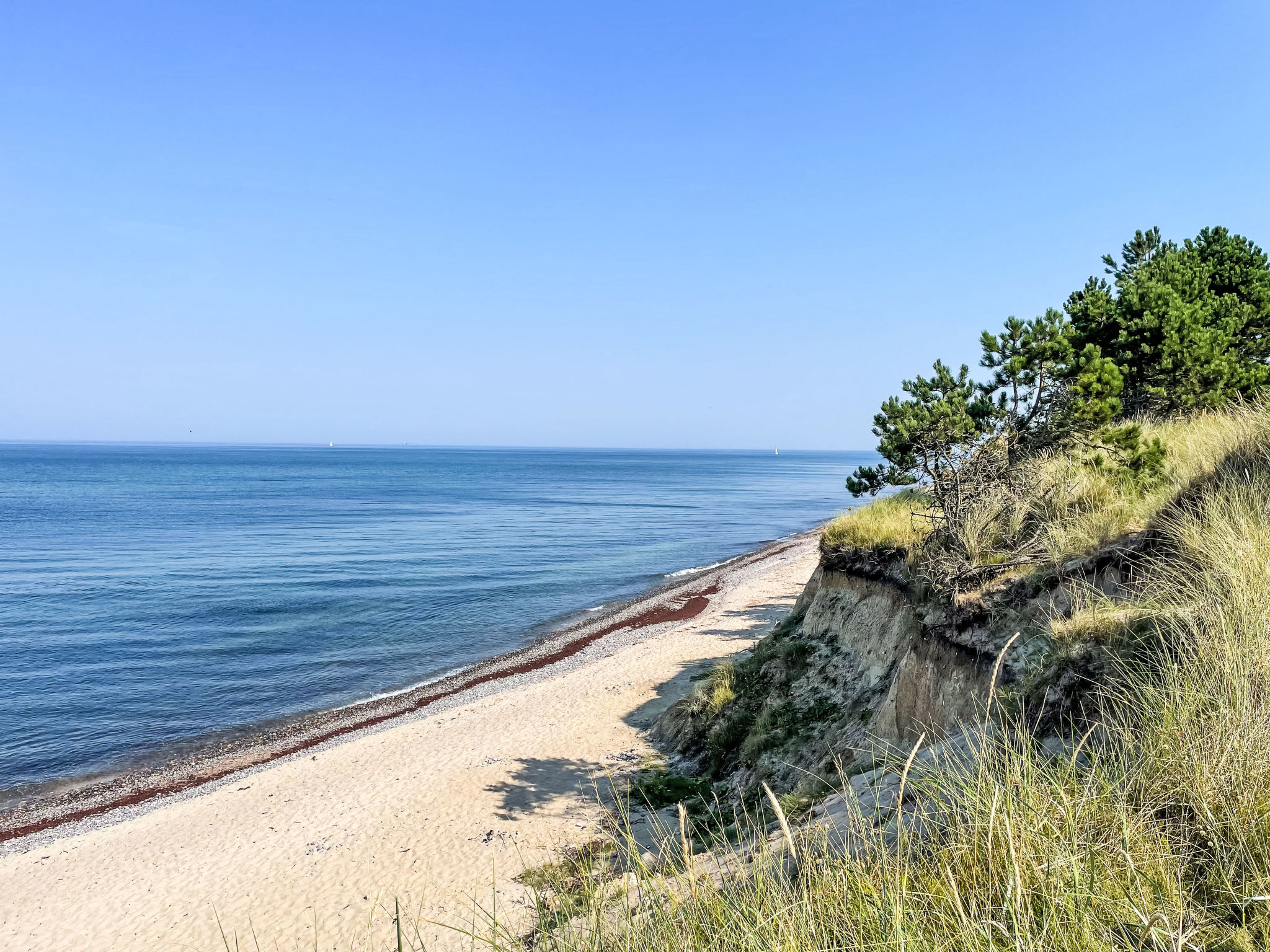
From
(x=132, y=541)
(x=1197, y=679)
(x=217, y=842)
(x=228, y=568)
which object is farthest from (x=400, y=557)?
(x=1197, y=679)

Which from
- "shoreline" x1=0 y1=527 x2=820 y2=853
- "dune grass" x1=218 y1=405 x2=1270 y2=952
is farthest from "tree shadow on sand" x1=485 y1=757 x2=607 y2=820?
"dune grass" x1=218 y1=405 x2=1270 y2=952

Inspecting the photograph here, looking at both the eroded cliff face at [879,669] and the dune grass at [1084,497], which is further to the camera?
the dune grass at [1084,497]

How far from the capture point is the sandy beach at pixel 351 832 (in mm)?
11359

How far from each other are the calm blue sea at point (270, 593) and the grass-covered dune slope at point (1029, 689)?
15634 millimetres

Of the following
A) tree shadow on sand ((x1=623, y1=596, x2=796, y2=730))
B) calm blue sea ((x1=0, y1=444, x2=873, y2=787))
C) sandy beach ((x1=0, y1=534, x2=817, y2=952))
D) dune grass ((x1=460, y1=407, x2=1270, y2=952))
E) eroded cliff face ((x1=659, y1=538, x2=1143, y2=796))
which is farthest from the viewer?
calm blue sea ((x1=0, y1=444, x2=873, y2=787))

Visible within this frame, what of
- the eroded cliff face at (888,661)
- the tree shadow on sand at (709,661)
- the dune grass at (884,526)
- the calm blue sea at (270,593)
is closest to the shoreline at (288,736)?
the calm blue sea at (270,593)

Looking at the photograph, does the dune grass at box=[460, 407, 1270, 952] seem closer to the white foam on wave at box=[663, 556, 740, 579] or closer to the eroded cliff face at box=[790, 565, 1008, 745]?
the eroded cliff face at box=[790, 565, 1008, 745]

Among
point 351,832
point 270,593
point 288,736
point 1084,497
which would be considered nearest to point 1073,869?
point 1084,497

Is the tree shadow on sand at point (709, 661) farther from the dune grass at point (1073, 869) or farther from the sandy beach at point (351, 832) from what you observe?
the dune grass at point (1073, 869)

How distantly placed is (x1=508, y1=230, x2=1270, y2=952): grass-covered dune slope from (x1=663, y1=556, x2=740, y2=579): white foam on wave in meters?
26.0

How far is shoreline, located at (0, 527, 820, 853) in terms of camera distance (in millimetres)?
16594

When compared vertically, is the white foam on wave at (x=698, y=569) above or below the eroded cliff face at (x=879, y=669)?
below

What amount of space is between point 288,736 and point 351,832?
8.26 meters

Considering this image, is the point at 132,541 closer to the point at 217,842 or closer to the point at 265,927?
the point at 217,842
